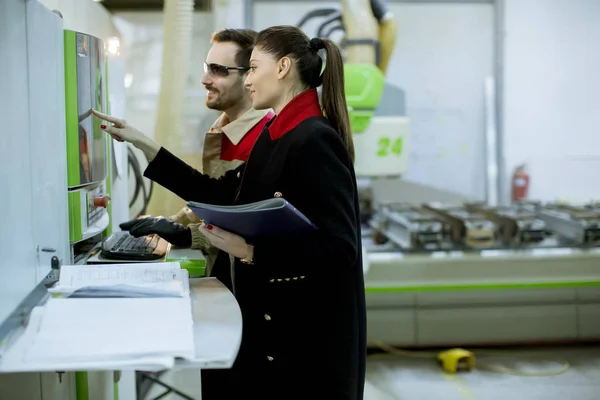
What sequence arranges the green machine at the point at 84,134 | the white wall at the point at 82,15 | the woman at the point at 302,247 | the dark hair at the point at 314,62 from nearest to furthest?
the woman at the point at 302,247, the dark hair at the point at 314,62, the green machine at the point at 84,134, the white wall at the point at 82,15

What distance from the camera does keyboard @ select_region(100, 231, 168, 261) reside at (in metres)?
1.85

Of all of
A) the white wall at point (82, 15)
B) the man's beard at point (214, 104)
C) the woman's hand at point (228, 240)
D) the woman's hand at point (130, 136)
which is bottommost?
the woman's hand at point (228, 240)

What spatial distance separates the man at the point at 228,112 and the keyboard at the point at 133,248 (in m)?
0.05

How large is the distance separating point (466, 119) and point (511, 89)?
394 millimetres

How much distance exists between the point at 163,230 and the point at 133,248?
0.10 meters

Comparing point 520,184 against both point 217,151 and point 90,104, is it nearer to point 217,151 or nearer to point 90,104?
point 217,151

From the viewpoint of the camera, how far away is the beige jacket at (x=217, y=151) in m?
1.99

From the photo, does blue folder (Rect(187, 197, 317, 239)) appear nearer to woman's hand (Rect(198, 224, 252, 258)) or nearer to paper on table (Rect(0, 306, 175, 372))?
woman's hand (Rect(198, 224, 252, 258))

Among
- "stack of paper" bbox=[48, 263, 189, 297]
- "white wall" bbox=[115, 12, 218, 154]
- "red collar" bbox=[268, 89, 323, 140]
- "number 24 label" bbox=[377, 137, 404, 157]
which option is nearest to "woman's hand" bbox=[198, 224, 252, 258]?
"stack of paper" bbox=[48, 263, 189, 297]

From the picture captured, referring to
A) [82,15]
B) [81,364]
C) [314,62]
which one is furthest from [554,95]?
[81,364]

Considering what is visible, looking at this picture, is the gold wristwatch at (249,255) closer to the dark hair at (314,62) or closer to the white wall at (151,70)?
the dark hair at (314,62)

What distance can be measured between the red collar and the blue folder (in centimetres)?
26

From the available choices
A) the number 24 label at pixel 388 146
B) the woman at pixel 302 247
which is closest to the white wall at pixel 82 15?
the woman at pixel 302 247

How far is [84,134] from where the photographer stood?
1.85 metres
